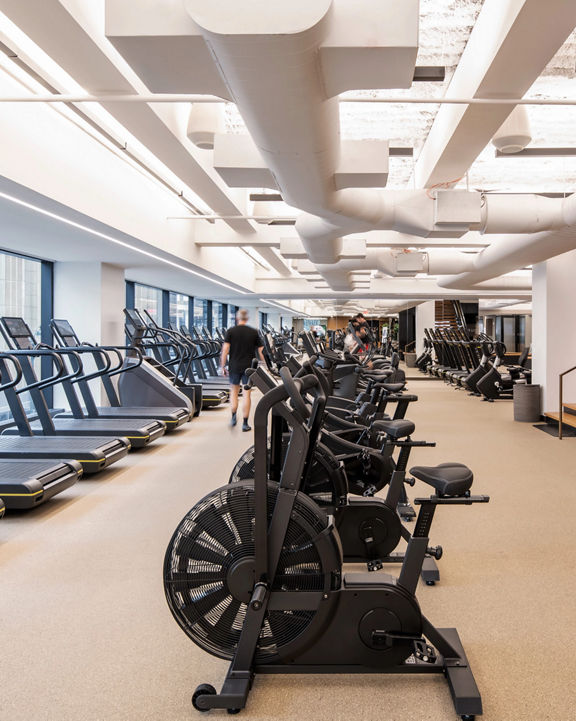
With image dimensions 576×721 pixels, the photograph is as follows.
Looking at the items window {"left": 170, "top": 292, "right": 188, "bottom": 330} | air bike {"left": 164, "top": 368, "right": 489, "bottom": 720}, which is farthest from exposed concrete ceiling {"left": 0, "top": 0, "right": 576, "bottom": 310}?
window {"left": 170, "top": 292, "right": 188, "bottom": 330}

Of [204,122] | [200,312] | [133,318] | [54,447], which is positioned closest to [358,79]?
[204,122]

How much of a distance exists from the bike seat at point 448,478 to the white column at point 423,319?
19.6 metres

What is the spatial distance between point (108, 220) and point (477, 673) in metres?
5.22

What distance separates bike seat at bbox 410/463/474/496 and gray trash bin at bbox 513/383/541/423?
707cm

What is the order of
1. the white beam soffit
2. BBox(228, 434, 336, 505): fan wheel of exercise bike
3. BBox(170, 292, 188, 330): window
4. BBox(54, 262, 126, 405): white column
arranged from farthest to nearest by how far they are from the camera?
BBox(170, 292, 188, 330): window < BBox(54, 262, 126, 405): white column < BBox(228, 434, 336, 505): fan wheel of exercise bike < the white beam soffit

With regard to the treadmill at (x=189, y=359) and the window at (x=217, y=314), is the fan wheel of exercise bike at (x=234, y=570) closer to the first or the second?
the treadmill at (x=189, y=359)

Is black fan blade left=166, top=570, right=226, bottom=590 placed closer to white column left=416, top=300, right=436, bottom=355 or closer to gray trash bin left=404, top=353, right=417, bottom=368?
white column left=416, top=300, right=436, bottom=355

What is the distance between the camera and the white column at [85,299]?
888 centimetres

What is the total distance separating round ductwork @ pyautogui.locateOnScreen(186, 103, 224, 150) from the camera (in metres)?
4.58

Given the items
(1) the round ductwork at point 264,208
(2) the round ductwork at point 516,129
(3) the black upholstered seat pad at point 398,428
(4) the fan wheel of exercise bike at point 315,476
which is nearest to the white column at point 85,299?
(1) the round ductwork at point 264,208

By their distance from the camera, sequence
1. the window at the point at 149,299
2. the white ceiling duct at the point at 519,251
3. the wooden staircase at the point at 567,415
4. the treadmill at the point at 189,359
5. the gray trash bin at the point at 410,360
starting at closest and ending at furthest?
the white ceiling duct at the point at 519,251 < the wooden staircase at the point at 567,415 < the treadmill at the point at 189,359 < the window at the point at 149,299 < the gray trash bin at the point at 410,360

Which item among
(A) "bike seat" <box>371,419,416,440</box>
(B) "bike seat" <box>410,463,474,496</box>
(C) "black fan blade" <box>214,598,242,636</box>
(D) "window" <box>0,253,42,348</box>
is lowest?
(C) "black fan blade" <box>214,598,242,636</box>

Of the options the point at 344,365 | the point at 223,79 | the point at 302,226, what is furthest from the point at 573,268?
the point at 223,79

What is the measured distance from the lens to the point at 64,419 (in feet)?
23.0
